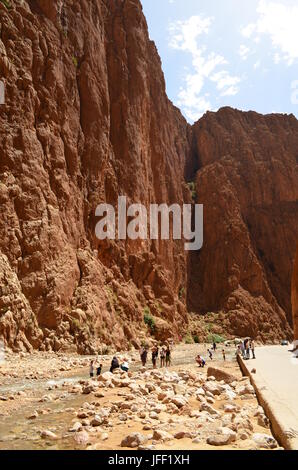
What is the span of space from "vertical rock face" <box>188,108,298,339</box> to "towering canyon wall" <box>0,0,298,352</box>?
0.24 metres

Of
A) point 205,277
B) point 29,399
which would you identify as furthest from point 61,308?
point 205,277

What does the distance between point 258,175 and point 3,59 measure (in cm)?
5347

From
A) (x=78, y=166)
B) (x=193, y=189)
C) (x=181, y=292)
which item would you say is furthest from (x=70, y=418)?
(x=193, y=189)

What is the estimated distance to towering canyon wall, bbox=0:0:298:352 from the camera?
2397 cm

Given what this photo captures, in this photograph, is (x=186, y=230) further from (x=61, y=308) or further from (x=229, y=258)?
(x=61, y=308)

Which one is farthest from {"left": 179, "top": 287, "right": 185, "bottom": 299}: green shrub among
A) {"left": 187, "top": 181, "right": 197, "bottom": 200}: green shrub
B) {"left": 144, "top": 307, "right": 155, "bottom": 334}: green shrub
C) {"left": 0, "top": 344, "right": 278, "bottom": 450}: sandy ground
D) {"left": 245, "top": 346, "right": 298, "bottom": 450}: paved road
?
{"left": 245, "top": 346, "right": 298, "bottom": 450}: paved road

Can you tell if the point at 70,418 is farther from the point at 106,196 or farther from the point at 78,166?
the point at 106,196

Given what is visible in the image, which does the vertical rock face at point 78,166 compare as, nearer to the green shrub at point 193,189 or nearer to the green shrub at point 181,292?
the green shrub at point 181,292

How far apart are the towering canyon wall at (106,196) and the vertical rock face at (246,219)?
0.77ft

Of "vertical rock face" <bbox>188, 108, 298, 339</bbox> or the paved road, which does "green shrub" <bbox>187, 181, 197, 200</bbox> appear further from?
the paved road

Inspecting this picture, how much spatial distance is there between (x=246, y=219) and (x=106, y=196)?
128ft

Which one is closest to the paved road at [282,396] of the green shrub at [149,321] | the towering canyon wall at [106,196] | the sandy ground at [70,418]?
the sandy ground at [70,418]

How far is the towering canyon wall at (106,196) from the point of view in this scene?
23969mm

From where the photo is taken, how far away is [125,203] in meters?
37.5
